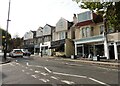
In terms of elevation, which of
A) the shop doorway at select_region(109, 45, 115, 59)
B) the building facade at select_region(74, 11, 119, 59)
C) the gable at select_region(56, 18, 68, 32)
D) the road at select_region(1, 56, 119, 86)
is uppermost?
the gable at select_region(56, 18, 68, 32)

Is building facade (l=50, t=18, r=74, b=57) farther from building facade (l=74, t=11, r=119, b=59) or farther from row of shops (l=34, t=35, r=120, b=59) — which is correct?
building facade (l=74, t=11, r=119, b=59)

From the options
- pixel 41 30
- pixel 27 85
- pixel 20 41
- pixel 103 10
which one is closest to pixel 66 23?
pixel 41 30

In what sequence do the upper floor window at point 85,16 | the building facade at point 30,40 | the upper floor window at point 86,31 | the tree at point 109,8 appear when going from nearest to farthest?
the tree at point 109,8 < the upper floor window at point 86,31 < the upper floor window at point 85,16 < the building facade at point 30,40

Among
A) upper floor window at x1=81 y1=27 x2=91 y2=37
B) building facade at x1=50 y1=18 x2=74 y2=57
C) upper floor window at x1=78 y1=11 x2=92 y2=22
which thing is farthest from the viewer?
building facade at x1=50 y1=18 x2=74 y2=57

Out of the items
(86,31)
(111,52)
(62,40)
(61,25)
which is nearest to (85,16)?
(86,31)

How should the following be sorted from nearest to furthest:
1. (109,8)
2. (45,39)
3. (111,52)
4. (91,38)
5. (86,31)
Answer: (109,8), (111,52), (91,38), (86,31), (45,39)

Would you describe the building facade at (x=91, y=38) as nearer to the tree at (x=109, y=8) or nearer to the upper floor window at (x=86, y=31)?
the upper floor window at (x=86, y=31)

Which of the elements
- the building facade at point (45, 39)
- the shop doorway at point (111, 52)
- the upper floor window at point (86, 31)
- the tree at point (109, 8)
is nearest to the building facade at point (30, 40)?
the building facade at point (45, 39)

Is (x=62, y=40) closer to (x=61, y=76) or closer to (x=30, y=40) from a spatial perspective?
(x=30, y=40)

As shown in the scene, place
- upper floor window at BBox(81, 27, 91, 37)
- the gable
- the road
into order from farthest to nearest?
the gable < upper floor window at BBox(81, 27, 91, 37) < the road

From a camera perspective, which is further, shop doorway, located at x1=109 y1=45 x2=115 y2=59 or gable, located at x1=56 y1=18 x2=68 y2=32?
gable, located at x1=56 y1=18 x2=68 y2=32

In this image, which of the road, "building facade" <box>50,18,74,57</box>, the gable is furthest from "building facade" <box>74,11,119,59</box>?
the road

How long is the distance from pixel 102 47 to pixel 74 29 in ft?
41.4

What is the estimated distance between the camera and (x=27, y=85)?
9938 mm
